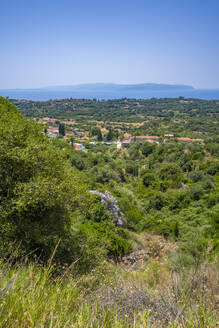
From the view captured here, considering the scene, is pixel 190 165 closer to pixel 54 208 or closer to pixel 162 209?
pixel 162 209

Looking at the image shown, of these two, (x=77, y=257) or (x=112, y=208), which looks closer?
(x=77, y=257)

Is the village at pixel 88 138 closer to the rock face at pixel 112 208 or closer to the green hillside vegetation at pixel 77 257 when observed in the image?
the green hillside vegetation at pixel 77 257

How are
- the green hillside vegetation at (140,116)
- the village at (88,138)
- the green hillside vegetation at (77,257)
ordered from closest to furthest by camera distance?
1. the green hillside vegetation at (77,257)
2. the village at (88,138)
3. the green hillside vegetation at (140,116)

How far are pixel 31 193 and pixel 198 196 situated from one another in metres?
20.9

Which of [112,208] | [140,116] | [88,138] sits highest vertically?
[140,116]

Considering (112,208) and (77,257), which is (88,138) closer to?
(112,208)

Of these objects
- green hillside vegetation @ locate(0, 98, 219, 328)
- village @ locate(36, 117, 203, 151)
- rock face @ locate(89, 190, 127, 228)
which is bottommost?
village @ locate(36, 117, 203, 151)

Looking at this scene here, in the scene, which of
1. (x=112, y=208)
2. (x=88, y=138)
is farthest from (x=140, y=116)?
(x=112, y=208)

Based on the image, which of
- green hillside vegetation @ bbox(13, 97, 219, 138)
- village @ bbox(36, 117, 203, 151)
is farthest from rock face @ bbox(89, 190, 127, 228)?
green hillside vegetation @ bbox(13, 97, 219, 138)

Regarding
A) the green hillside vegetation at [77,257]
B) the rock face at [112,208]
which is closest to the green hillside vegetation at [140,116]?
the rock face at [112,208]

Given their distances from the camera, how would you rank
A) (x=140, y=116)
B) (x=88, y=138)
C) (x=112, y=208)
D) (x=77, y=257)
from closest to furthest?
(x=77, y=257) < (x=112, y=208) < (x=88, y=138) < (x=140, y=116)

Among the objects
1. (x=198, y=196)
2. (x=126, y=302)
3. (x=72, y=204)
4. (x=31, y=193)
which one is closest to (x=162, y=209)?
(x=198, y=196)

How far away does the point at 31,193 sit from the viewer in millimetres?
5379

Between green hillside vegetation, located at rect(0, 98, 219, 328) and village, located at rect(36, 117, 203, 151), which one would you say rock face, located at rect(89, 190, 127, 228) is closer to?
green hillside vegetation, located at rect(0, 98, 219, 328)
